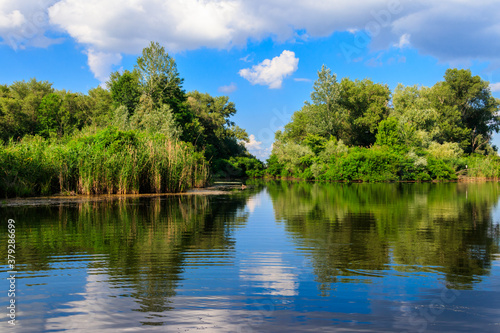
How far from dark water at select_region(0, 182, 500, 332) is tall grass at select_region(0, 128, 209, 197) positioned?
7.95m

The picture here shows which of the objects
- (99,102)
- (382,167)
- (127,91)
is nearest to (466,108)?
(382,167)

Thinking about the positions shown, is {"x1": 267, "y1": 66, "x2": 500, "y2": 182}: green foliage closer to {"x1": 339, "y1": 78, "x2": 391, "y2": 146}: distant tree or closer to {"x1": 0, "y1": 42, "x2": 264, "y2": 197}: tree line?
{"x1": 339, "y1": 78, "x2": 391, "y2": 146}: distant tree

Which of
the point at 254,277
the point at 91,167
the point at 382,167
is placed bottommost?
the point at 254,277

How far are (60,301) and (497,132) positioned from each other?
3140 inches

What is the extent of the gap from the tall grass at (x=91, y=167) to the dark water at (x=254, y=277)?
26.1 ft

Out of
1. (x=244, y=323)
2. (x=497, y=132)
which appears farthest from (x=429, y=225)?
(x=497, y=132)

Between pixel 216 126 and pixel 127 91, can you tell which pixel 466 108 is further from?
pixel 127 91

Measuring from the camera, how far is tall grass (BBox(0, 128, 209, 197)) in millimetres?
17719

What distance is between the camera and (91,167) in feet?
62.0

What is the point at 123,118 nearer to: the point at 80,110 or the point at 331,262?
the point at 80,110

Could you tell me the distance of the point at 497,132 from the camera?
2714 inches

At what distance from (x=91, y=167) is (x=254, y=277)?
1546 centimetres

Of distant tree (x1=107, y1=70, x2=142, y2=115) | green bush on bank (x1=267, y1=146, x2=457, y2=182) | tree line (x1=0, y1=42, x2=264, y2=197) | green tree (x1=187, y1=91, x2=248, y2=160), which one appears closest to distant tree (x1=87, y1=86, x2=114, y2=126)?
tree line (x1=0, y1=42, x2=264, y2=197)

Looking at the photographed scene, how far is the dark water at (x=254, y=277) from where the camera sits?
→ 410 cm
